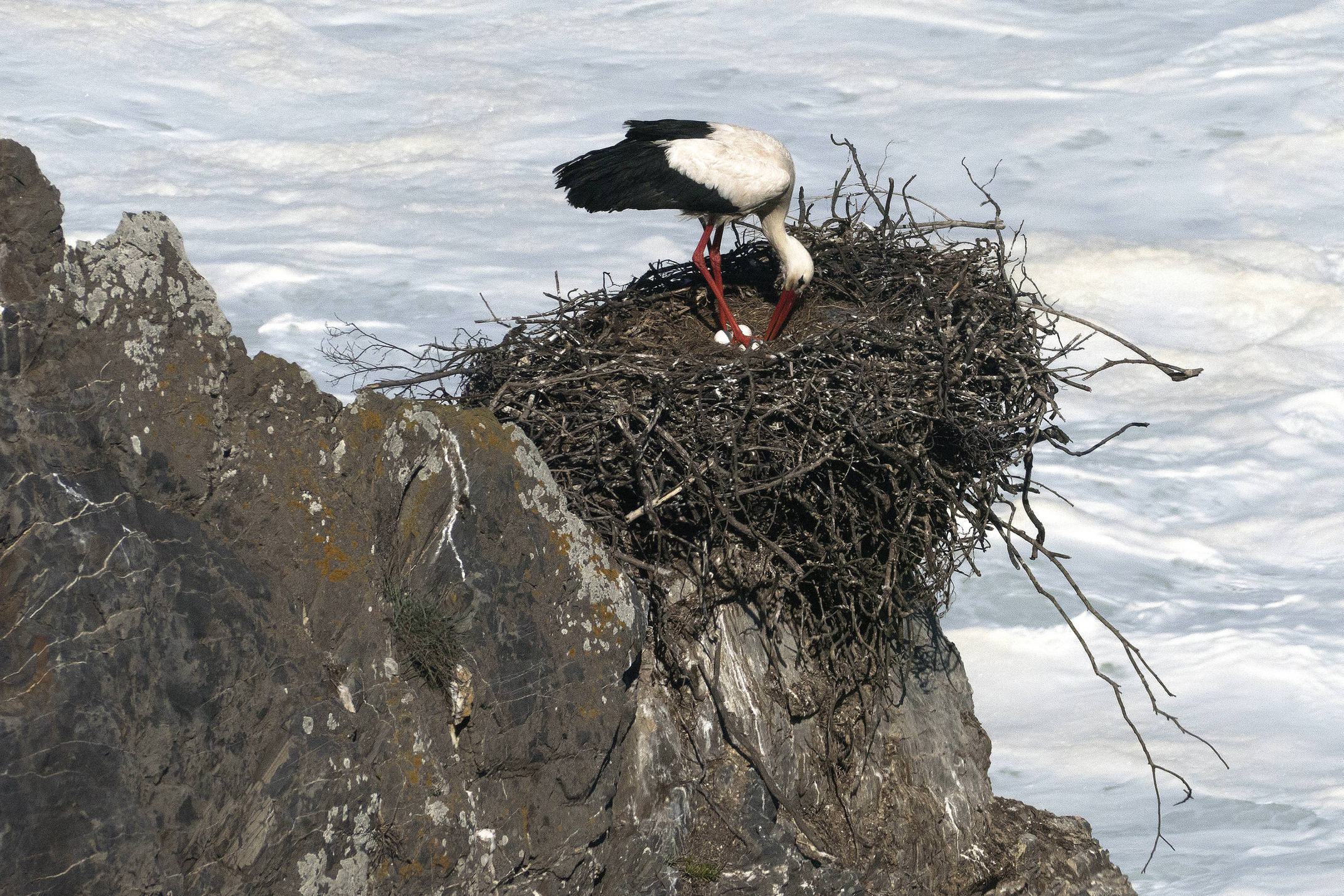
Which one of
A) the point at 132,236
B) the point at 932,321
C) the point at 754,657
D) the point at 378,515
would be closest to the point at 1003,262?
the point at 932,321

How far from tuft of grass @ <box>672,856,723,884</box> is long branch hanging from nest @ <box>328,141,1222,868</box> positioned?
1.05 metres

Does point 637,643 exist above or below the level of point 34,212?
below

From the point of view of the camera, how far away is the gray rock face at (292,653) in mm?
4145

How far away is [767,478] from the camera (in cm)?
602

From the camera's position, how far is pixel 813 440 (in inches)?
240

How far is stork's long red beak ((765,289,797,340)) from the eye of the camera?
24.5 feet

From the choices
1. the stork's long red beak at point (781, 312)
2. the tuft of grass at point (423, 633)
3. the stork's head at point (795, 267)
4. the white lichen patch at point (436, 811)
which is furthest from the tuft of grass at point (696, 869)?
the stork's head at point (795, 267)

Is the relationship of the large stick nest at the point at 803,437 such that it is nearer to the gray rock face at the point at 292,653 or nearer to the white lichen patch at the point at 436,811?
the gray rock face at the point at 292,653

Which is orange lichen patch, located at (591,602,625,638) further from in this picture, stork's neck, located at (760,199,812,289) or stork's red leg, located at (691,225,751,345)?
stork's neck, located at (760,199,812,289)

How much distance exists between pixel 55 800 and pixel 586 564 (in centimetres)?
203

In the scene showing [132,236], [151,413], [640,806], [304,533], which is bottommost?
[640,806]

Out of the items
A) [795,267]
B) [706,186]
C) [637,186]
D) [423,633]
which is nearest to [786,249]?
[795,267]

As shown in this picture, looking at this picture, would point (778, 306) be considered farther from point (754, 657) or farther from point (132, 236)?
point (132, 236)

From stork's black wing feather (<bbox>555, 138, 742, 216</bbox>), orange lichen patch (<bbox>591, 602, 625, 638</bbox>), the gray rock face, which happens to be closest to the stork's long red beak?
stork's black wing feather (<bbox>555, 138, 742, 216</bbox>)
